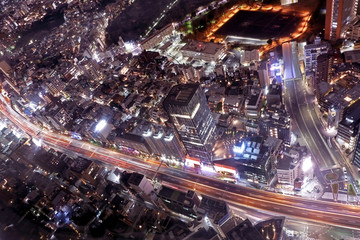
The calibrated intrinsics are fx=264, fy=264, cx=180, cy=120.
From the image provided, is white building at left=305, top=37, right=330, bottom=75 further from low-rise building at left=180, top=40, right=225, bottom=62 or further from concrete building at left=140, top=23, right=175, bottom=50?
concrete building at left=140, top=23, right=175, bottom=50

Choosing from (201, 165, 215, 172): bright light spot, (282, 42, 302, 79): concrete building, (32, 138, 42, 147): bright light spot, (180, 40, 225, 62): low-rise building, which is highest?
(32, 138, 42, 147): bright light spot

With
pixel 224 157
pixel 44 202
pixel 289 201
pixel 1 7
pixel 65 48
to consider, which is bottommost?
pixel 289 201

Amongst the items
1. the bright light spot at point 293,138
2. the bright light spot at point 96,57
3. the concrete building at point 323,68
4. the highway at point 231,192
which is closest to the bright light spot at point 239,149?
the highway at point 231,192

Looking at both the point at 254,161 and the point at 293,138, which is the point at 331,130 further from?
the point at 254,161

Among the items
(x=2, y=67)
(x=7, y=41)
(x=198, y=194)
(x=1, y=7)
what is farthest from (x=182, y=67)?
(x=1, y=7)

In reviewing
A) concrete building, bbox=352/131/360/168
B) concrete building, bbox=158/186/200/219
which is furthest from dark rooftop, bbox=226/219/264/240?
concrete building, bbox=352/131/360/168

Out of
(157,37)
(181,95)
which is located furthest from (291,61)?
(157,37)

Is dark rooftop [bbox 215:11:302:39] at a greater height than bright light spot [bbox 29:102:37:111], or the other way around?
bright light spot [bbox 29:102:37:111]

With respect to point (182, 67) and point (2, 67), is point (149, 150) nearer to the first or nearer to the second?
point (182, 67)
